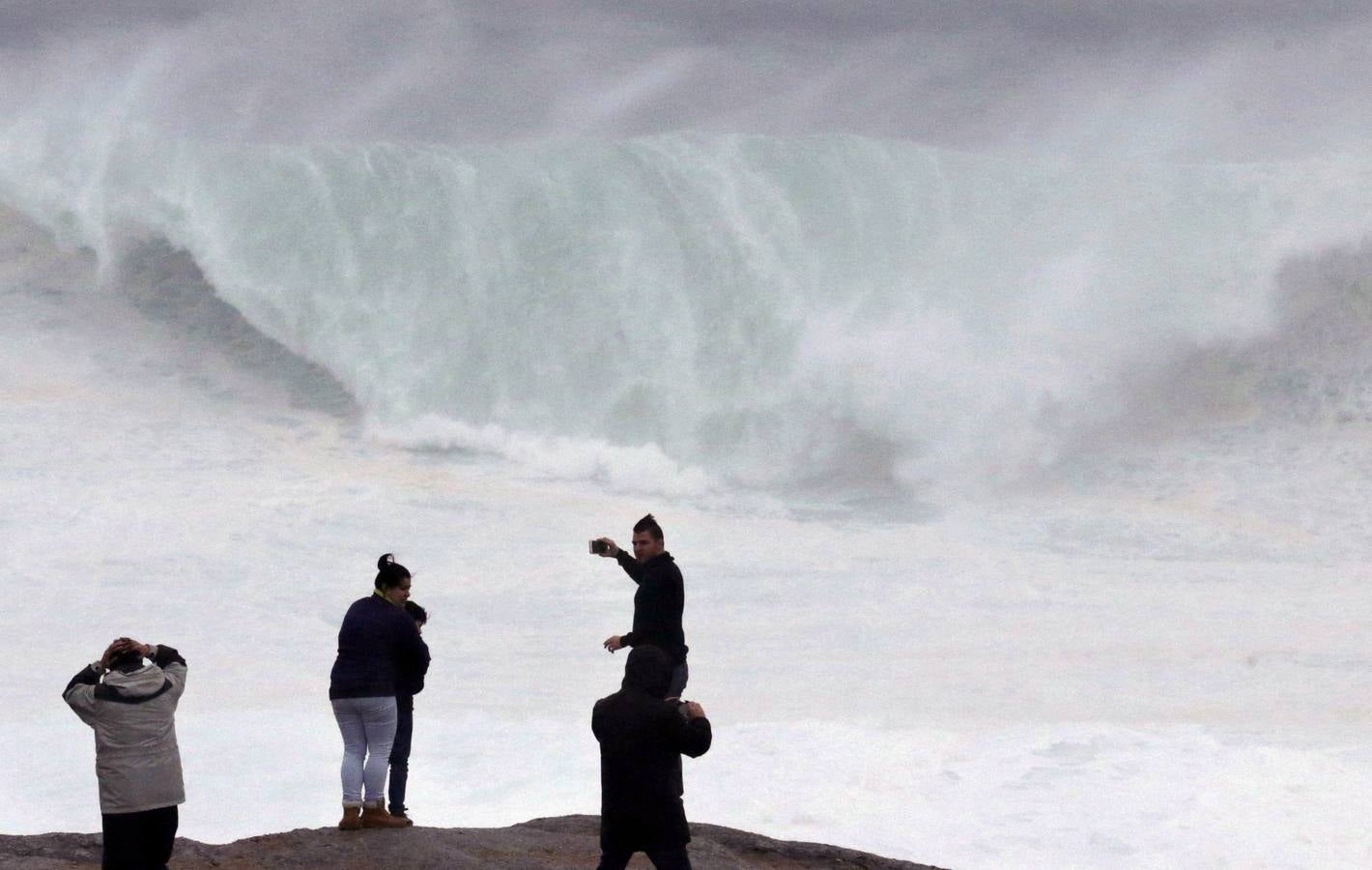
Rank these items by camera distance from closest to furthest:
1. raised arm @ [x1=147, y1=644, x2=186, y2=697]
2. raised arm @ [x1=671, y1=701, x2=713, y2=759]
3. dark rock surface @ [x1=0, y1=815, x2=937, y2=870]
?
raised arm @ [x1=671, y1=701, x2=713, y2=759], raised arm @ [x1=147, y1=644, x2=186, y2=697], dark rock surface @ [x1=0, y1=815, x2=937, y2=870]

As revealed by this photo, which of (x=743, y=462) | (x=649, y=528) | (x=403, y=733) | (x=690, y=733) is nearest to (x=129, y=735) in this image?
(x=403, y=733)

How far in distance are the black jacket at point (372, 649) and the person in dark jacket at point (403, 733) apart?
0.49 ft

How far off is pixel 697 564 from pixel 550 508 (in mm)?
2272

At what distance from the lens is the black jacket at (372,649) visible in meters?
6.22

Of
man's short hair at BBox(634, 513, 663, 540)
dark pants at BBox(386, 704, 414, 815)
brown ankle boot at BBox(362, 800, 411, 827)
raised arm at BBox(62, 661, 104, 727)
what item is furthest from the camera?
dark pants at BBox(386, 704, 414, 815)

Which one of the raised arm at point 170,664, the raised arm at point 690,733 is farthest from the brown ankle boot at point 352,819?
the raised arm at point 690,733

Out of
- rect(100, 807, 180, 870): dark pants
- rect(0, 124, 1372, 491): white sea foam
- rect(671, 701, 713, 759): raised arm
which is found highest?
rect(0, 124, 1372, 491): white sea foam

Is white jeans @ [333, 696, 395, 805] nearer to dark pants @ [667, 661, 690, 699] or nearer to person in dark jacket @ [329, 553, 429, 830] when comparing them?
person in dark jacket @ [329, 553, 429, 830]

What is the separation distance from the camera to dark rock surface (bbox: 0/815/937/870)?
20.4ft

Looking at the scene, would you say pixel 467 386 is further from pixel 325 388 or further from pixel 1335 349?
pixel 1335 349

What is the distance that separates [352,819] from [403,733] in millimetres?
394

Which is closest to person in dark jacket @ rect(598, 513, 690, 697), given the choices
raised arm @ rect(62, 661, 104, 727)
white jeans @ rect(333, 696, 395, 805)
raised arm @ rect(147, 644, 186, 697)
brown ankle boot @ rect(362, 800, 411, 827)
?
white jeans @ rect(333, 696, 395, 805)

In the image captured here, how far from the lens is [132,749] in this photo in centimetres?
529

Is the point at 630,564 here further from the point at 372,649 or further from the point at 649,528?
the point at 372,649
